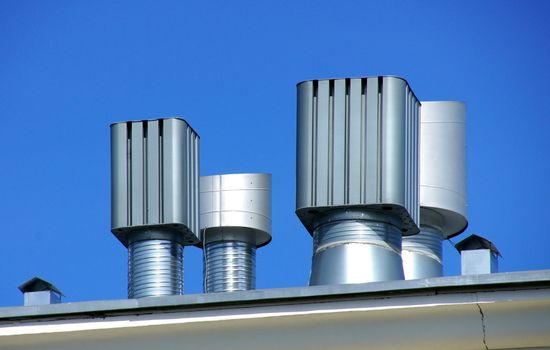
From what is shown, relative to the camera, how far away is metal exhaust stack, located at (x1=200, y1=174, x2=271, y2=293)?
64.2ft

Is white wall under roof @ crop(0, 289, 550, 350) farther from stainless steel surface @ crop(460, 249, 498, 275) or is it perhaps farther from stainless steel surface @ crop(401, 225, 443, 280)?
stainless steel surface @ crop(401, 225, 443, 280)

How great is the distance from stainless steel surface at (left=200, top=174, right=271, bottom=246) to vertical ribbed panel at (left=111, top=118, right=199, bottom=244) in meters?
2.46

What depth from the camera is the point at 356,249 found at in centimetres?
1507

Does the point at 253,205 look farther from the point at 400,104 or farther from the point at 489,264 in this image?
the point at 489,264

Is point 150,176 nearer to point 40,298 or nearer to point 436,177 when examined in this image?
point 40,298

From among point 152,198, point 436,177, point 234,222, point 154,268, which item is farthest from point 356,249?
point 234,222

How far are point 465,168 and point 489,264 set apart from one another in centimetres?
426

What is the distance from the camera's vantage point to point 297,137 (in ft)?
52.3

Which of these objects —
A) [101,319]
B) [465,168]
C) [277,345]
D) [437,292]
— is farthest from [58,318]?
[465,168]

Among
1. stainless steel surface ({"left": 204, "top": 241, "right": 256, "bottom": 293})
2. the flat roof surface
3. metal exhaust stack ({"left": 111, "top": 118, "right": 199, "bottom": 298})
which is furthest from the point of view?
Answer: stainless steel surface ({"left": 204, "top": 241, "right": 256, "bottom": 293})

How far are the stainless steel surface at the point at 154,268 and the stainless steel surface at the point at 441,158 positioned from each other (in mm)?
2889

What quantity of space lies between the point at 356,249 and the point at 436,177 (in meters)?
3.02

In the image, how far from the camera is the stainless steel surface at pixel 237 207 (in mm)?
19875

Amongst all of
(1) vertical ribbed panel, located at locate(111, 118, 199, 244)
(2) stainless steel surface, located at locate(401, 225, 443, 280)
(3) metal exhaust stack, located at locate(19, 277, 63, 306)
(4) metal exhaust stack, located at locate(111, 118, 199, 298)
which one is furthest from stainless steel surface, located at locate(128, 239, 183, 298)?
(2) stainless steel surface, located at locate(401, 225, 443, 280)
